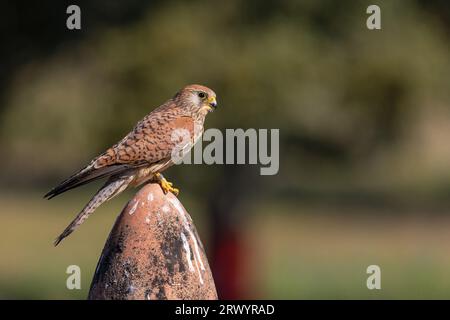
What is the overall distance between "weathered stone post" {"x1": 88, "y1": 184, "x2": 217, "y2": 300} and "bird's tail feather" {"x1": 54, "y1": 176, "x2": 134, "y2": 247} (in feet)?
0.99

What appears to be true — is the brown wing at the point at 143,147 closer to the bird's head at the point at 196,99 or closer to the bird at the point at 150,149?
the bird at the point at 150,149

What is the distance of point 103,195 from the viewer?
8.38 m

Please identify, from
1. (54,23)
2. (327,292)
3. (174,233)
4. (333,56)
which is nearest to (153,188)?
(174,233)

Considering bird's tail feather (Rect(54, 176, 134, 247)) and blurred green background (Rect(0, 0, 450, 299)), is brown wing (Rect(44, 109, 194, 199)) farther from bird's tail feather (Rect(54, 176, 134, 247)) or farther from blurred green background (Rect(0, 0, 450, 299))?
blurred green background (Rect(0, 0, 450, 299))

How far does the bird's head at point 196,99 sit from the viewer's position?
933 cm

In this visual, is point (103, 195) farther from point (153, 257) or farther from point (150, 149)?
point (153, 257)

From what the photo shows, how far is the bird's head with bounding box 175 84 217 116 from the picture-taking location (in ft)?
30.6

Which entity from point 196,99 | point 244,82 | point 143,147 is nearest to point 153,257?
point 143,147

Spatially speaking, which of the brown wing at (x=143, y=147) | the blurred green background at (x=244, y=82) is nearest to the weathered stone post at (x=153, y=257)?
the brown wing at (x=143, y=147)

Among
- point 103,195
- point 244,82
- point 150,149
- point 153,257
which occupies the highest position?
point 244,82

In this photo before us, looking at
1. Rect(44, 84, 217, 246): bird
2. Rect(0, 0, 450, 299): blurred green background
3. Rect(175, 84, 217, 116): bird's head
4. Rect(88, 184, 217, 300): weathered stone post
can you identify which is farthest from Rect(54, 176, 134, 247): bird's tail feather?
Rect(0, 0, 450, 299): blurred green background

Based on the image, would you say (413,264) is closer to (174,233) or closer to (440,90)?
(440,90)

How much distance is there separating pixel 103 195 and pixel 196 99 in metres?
1.43
